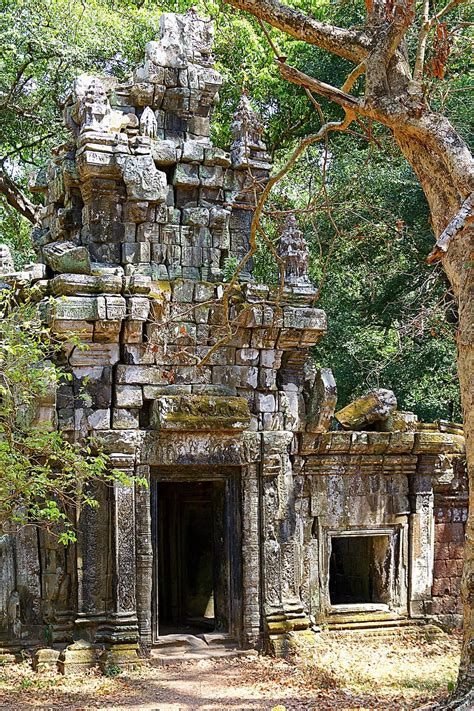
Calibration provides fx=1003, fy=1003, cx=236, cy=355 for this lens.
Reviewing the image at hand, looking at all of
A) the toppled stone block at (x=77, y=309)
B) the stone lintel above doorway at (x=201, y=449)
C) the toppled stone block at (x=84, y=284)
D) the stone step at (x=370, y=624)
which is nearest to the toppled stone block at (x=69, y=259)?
the toppled stone block at (x=84, y=284)

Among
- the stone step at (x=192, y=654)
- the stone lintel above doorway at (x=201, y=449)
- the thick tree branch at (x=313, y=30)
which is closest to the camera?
the thick tree branch at (x=313, y=30)

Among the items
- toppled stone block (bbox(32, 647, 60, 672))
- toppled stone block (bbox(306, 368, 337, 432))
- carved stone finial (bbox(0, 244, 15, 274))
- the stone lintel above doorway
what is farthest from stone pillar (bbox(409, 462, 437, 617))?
carved stone finial (bbox(0, 244, 15, 274))

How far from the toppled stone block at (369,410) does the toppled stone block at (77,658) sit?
440 centimetres

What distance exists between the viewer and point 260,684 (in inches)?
419

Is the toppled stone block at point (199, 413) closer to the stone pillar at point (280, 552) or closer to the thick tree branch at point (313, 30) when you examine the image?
the stone pillar at point (280, 552)

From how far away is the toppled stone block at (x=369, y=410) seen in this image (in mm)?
12961

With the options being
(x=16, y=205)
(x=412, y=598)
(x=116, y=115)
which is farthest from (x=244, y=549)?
(x=16, y=205)

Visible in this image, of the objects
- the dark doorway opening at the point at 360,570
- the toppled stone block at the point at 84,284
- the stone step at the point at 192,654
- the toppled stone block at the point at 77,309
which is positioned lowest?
the stone step at the point at 192,654

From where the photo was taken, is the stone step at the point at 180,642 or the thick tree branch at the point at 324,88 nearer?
the thick tree branch at the point at 324,88

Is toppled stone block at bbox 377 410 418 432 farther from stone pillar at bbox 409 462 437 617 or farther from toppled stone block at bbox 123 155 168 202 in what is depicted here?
toppled stone block at bbox 123 155 168 202

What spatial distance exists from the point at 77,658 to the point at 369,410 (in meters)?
4.82

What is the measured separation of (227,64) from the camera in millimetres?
20359

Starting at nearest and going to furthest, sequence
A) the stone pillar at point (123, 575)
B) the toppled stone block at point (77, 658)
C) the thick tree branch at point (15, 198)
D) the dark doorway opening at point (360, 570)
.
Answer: the toppled stone block at point (77, 658) → the stone pillar at point (123, 575) → the dark doorway opening at point (360, 570) → the thick tree branch at point (15, 198)

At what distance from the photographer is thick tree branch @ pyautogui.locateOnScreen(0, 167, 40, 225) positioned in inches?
789
